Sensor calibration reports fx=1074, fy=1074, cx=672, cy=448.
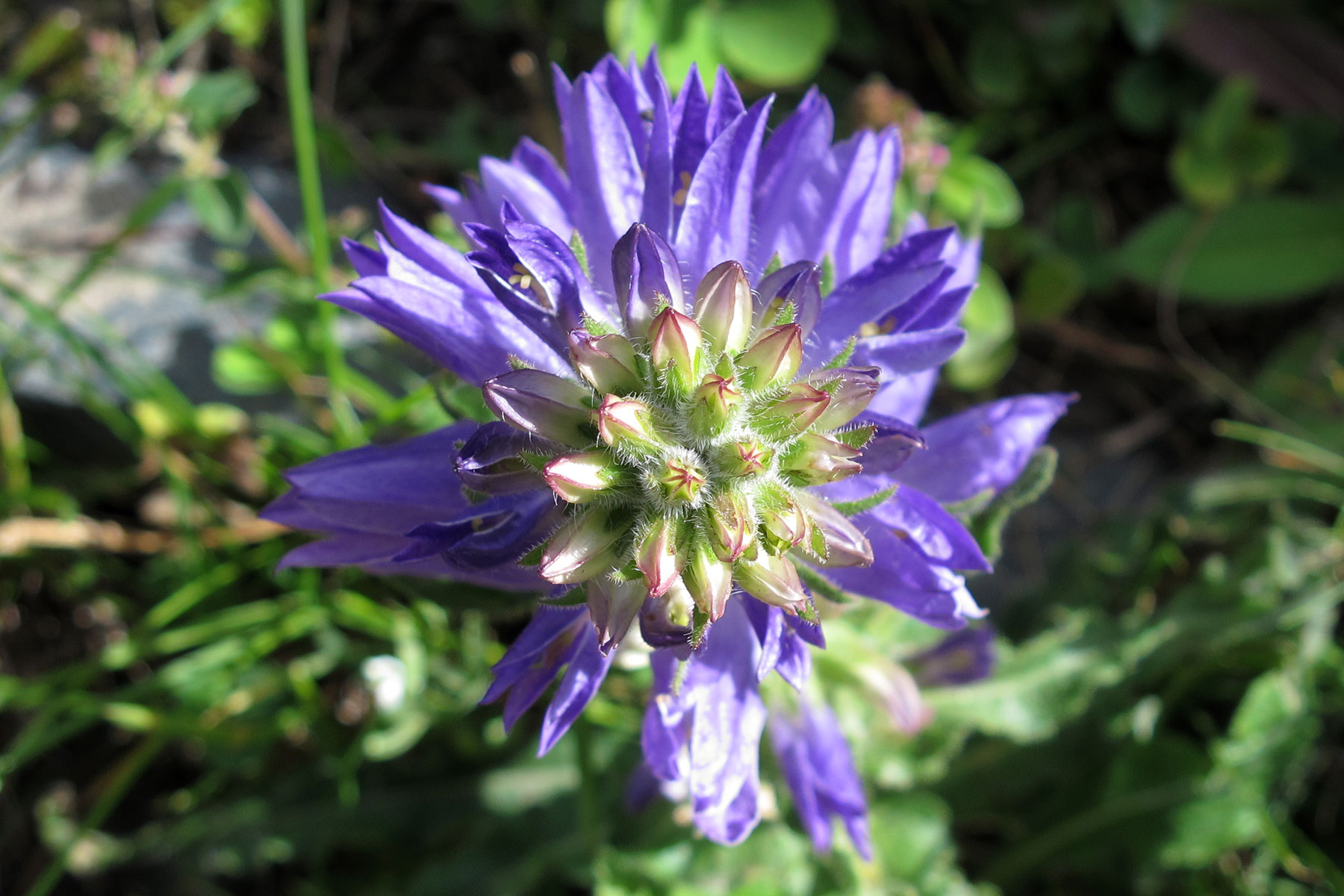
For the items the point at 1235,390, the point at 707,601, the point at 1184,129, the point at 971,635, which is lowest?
the point at 1235,390

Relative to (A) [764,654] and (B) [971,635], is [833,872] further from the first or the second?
(A) [764,654]

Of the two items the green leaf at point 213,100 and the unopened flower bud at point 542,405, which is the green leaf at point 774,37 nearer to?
the green leaf at point 213,100

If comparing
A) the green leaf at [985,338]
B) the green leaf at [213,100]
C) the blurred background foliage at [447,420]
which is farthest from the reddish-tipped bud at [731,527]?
the green leaf at [213,100]

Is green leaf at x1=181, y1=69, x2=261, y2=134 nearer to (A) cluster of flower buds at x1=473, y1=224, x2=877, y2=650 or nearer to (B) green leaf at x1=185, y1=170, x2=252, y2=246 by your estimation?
(B) green leaf at x1=185, y1=170, x2=252, y2=246

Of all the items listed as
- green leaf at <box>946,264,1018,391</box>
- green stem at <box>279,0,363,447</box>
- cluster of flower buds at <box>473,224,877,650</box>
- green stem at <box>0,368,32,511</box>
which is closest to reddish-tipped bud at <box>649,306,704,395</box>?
cluster of flower buds at <box>473,224,877,650</box>

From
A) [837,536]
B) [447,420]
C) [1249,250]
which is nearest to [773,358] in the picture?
[837,536]

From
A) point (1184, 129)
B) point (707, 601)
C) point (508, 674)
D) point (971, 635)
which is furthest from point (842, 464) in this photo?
point (1184, 129)
